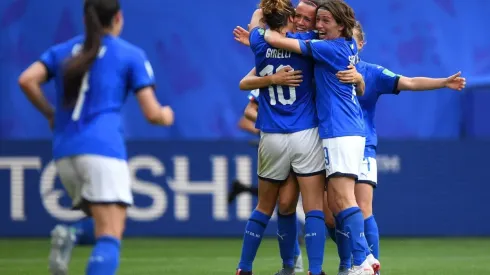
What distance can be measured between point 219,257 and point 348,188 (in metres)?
3.90

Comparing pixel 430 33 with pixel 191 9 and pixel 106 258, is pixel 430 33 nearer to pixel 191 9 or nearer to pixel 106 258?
pixel 191 9

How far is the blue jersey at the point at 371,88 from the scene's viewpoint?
9.10m

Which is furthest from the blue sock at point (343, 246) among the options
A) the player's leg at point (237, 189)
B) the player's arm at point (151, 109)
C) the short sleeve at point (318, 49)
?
the player's leg at point (237, 189)

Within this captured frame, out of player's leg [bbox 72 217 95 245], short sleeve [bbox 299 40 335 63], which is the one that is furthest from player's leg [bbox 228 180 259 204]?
player's leg [bbox 72 217 95 245]

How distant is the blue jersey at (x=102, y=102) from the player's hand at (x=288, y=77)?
5.91ft

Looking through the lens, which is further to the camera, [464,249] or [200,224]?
[200,224]

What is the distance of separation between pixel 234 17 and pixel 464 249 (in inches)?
228

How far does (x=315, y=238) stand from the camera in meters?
8.34

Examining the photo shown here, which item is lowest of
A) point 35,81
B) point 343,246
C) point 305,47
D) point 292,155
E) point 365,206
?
point 343,246

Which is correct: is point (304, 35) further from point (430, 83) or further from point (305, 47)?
point (430, 83)

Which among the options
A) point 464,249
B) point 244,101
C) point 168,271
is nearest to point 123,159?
point 168,271

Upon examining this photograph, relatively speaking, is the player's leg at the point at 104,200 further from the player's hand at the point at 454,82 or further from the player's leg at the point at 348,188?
the player's hand at the point at 454,82

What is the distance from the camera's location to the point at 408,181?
15008 millimetres

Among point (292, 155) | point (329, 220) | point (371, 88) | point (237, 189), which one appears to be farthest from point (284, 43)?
point (237, 189)
